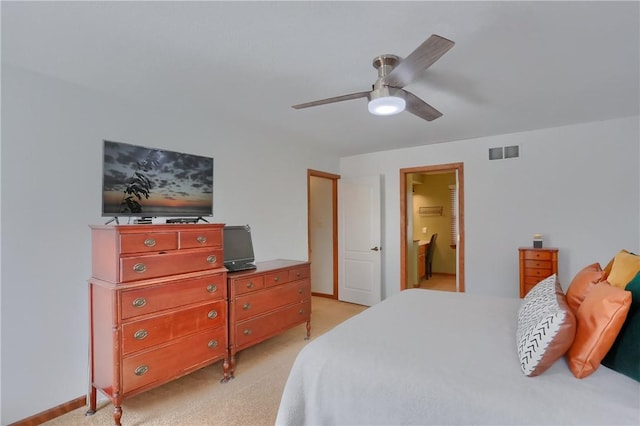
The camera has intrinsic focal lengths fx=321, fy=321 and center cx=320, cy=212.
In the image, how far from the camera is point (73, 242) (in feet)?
7.72

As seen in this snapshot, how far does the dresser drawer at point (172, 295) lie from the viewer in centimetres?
214

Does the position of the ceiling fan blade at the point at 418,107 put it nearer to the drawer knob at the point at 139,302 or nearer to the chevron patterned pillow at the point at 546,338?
the chevron patterned pillow at the point at 546,338

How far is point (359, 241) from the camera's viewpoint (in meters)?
5.02

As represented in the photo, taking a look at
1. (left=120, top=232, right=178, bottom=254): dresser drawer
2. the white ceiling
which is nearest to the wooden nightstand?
the white ceiling

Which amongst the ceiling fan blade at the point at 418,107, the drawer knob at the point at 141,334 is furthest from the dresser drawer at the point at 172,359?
the ceiling fan blade at the point at 418,107

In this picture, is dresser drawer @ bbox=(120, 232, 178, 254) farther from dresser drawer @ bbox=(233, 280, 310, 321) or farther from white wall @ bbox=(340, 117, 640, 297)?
white wall @ bbox=(340, 117, 640, 297)

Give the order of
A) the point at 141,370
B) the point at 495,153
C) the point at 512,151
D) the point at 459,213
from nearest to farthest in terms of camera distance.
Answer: the point at 141,370 < the point at 512,151 < the point at 495,153 < the point at 459,213

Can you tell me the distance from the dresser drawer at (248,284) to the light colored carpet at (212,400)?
0.70 m

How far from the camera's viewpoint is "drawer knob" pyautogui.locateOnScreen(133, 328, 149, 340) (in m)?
2.16

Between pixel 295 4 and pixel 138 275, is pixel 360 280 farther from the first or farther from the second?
pixel 295 4

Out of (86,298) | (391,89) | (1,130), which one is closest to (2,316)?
(86,298)

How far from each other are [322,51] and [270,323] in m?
2.42

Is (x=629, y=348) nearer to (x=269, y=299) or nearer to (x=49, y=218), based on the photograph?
(x=269, y=299)

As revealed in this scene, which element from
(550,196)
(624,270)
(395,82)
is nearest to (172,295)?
(395,82)
